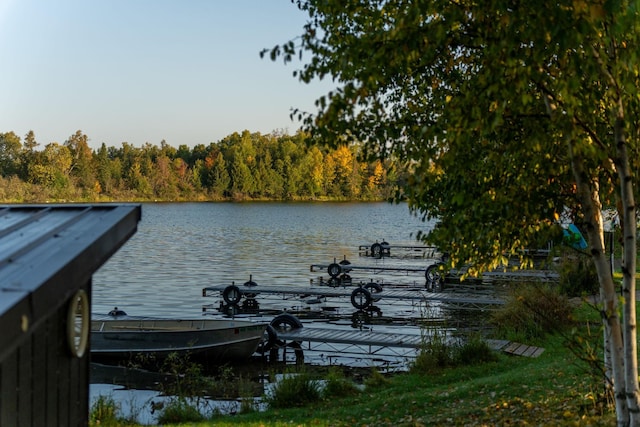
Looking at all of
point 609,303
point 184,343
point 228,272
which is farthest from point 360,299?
point 609,303

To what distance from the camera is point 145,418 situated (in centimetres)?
1255

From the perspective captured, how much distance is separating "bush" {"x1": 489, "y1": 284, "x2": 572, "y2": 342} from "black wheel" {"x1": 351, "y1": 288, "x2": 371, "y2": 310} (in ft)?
26.4

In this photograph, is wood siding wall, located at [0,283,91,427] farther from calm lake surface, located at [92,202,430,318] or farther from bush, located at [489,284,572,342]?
bush, located at [489,284,572,342]

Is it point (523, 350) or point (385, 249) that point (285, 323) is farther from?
point (385, 249)

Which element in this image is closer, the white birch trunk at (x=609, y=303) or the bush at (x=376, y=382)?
the white birch trunk at (x=609, y=303)

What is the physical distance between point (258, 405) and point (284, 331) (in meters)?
6.64

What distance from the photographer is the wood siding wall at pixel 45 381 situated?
4.09 metres

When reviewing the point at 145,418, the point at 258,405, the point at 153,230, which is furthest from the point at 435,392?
the point at 153,230

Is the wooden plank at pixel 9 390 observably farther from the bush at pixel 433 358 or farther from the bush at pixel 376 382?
the bush at pixel 433 358

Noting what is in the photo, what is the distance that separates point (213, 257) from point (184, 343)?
30203mm

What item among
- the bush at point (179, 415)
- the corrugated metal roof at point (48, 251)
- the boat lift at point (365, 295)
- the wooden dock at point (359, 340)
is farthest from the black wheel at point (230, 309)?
the corrugated metal roof at point (48, 251)

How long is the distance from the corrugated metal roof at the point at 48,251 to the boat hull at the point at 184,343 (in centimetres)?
1107

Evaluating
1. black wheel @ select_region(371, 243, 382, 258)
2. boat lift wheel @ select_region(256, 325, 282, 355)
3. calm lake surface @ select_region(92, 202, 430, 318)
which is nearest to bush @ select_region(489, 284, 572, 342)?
boat lift wheel @ select_region(256, 325, 282, 355)

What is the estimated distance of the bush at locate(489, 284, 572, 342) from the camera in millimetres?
15883
